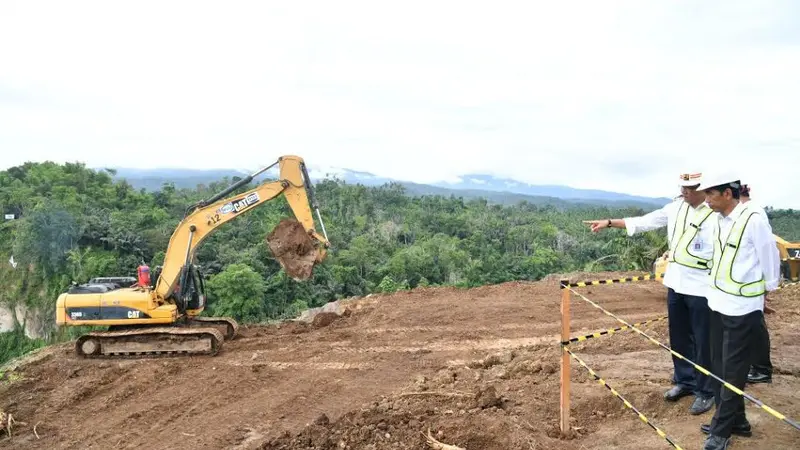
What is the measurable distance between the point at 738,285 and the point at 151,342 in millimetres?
7756

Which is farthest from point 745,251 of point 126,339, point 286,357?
point 126,339

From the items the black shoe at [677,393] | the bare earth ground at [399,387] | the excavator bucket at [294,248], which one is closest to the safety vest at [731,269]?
the bare earth ground at [399,387]

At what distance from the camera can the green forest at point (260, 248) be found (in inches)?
789

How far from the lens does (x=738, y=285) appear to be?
3586 millimetres

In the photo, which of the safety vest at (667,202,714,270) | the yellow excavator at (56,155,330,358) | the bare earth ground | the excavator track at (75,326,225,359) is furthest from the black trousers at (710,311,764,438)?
the excavator track at (75,326,225,359)

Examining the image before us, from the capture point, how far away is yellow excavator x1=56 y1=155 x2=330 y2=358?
8.58m

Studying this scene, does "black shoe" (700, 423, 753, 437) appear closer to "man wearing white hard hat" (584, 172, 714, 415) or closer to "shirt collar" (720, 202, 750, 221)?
"man wearing white hard hat" (584, 172, 714, 415)

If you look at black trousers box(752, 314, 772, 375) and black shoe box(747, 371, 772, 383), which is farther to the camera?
black shoe box(747, 371, 772, 383)

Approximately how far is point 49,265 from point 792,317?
27.3 metres

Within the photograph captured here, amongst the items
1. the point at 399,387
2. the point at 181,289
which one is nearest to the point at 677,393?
the point at 399,387

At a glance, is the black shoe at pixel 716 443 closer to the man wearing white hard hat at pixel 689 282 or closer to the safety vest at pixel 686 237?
the man wearing white hard hat at pixel 689 282

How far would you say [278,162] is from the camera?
349 inches

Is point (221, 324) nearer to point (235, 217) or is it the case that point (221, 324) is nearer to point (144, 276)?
point (144, 276)

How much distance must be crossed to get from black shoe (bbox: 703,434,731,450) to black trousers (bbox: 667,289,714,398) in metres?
0.72
